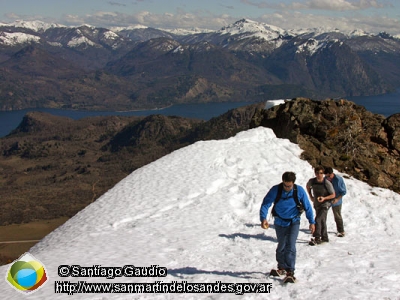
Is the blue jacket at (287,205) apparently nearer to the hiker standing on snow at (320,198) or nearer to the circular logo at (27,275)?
the hiker standing on snow at (320,198)

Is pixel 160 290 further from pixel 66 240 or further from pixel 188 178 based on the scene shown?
pixel 188 178

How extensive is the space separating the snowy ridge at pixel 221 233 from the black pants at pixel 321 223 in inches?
20.8

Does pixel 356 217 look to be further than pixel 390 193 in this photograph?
No

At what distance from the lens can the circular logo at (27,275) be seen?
41.7 feet

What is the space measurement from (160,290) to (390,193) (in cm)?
1612

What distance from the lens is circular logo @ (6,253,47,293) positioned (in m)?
12.7

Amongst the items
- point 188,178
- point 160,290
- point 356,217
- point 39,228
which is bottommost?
point 39,228

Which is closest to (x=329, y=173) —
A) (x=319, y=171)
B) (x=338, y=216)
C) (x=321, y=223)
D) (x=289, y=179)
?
(x=319, y=171)

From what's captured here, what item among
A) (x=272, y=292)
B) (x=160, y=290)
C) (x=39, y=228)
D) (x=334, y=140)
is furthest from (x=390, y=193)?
(x=39, y=228)

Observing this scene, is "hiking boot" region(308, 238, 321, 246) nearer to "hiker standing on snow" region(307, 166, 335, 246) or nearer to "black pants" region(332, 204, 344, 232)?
"hiker standing on snow" region(307, 166, 335, 246)

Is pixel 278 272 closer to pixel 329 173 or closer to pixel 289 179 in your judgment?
pixel 289 179

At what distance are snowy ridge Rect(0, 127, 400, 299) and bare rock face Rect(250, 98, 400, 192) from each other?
1.29 m

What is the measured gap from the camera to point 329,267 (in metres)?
12.7

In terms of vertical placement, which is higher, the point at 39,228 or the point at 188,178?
the point at 188,178
